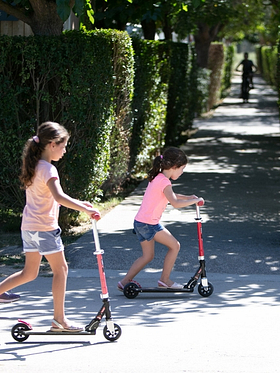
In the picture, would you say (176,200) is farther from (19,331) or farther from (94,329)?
(19,331)

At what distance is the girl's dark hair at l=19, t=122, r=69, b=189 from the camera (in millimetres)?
4793

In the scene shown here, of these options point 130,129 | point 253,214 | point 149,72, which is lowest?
point 253,214

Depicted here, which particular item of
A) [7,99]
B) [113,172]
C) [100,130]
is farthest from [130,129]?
[7,99]

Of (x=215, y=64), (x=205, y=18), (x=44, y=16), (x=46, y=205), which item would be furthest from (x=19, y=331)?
(x=215, y=64)

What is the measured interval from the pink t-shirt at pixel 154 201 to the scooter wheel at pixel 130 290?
577 millimetres

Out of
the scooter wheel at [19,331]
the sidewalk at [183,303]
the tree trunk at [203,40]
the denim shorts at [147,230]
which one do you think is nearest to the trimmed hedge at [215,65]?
the tree trunk at [203,40]

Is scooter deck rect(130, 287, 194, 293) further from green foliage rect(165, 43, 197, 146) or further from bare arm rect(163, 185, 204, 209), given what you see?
green foliage rect(165, 43, 197, 146)

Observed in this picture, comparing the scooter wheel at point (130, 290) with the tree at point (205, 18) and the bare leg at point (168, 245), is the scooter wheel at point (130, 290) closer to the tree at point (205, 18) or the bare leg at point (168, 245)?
the bare leg at point (168, 245)

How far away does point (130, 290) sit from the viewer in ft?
20.1

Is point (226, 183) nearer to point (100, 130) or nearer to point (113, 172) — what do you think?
point (113, 172)

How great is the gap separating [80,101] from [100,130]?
2.02 ft

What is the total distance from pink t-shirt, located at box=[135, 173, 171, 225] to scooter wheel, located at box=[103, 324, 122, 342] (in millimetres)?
1395

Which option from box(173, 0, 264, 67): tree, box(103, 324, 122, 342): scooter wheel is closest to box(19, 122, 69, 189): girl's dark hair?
box(103, 324, 122, 342): scooter wheel

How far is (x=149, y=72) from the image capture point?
12758 millimetres
